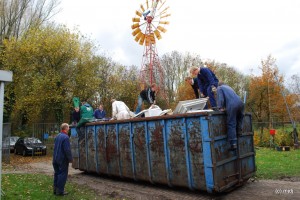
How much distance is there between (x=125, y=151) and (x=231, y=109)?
3440 mm

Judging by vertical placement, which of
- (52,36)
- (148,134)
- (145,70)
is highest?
(52,36)

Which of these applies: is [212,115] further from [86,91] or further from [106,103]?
[106,103]

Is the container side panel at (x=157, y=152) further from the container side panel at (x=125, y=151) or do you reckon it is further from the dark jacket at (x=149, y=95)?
the dark jacket at (x=149, y=95)

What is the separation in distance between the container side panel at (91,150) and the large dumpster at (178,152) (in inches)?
13.3

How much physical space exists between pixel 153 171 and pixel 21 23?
24319mm

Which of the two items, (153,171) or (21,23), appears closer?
(153,171)

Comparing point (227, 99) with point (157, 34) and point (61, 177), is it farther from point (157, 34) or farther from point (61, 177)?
point (157, 34)

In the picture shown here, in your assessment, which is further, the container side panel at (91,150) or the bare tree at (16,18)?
the bare tree at (16,18)

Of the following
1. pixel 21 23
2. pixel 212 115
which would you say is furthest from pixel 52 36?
pixel 212 115

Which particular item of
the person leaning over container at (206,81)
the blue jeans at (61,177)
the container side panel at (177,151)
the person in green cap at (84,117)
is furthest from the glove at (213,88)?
the person in green cap at (84,117)

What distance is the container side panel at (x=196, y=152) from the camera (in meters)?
6.30

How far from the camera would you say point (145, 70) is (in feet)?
74.9

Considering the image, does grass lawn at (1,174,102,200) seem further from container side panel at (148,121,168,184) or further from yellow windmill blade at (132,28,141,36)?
yellow windmill blade at (132,28,141,36)

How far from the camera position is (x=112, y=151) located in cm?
891
